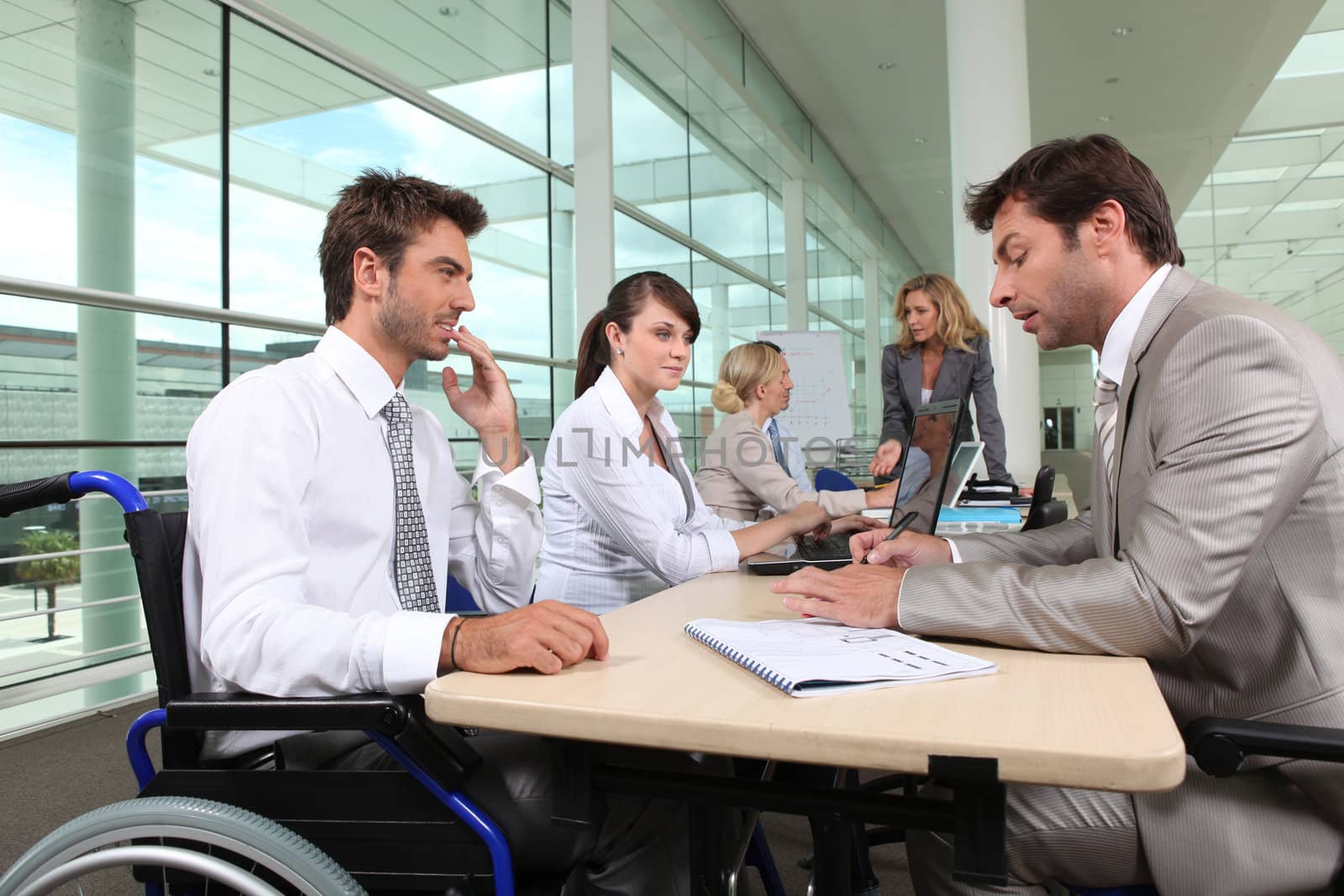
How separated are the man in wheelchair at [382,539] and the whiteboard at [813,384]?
5.49 m

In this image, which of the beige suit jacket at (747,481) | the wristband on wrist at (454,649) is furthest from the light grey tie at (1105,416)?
the beige suit jacket at (747,481)

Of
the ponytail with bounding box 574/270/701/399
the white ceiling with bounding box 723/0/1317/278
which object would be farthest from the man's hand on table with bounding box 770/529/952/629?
the white ceiling with bounding box 723/0/1317/278

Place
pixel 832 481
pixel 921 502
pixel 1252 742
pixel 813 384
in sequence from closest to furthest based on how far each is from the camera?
pixel 1252 742 → pixel 921 502 → pixel 832 481 → pixel 813 384

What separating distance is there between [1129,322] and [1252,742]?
593 millimetres

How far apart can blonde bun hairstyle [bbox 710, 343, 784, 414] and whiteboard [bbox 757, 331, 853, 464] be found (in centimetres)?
342

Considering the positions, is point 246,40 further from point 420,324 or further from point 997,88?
point 997,88

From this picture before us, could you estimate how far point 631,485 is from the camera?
1.88m

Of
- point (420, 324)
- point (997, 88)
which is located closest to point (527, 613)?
point (420, 324)

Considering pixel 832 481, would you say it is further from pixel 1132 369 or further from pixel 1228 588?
pixel 1228 588

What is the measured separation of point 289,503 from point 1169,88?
29.2 ft

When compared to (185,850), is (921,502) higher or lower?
higher

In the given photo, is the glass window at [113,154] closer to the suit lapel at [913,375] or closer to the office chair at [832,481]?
the office chair at [832,481]

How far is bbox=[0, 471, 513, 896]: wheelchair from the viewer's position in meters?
0.87

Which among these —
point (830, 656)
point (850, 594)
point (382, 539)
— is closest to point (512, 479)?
point (382, 539)
